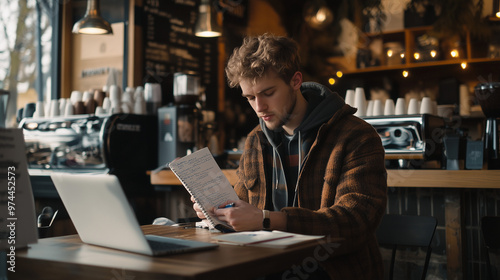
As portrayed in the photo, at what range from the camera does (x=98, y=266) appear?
1155 millimetres

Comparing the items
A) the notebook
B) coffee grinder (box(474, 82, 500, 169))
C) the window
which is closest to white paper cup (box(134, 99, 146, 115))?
the window

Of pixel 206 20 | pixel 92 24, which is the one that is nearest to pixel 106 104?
pixel 92 24

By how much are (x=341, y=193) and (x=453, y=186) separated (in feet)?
3.57

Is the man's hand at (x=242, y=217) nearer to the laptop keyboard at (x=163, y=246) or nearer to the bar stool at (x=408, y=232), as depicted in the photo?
the laptop keyboard at (x=163, y=246)

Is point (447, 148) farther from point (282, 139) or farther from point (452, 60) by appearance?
point (452, 60)

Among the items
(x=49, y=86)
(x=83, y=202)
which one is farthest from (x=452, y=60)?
(x=83, y=202)

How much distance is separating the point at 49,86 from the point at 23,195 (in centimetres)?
395

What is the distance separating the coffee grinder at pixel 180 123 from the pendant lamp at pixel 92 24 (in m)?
0.70

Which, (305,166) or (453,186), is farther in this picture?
(453,186)

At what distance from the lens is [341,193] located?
5.73 ft

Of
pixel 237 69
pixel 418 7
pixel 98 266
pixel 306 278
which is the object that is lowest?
pixel 306 278

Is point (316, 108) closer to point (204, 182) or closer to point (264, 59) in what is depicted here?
point (264, 59)

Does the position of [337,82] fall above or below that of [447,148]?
above

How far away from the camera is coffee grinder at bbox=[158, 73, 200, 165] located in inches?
158
